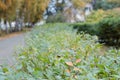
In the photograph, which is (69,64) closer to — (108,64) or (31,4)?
(108,64)

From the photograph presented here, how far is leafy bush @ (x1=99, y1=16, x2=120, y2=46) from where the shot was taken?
47.6 ft

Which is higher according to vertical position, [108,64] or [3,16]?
[108,64]

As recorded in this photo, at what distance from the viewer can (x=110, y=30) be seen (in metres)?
15.2

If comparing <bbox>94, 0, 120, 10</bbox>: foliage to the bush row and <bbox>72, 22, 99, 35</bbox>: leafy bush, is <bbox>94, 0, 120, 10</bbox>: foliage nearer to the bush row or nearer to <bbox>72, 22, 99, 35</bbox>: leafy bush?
<bbox>72, 22, 99, 35</bbox>: leafy bush

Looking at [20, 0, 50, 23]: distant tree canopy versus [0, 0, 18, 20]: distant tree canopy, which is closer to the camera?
[0, 0, 18, 20]: distant tree canopy

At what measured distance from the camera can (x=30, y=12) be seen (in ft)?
100.0

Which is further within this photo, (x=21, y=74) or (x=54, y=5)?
(x=54, y=5)

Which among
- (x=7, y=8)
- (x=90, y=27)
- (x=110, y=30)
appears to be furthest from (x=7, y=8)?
(x=110, y=30)

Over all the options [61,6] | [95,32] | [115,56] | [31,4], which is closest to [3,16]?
[31,4]

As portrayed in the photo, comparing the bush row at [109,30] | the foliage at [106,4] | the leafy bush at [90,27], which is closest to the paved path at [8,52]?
the leafy bush at [90,27]

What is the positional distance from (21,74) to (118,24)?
12.7 metres

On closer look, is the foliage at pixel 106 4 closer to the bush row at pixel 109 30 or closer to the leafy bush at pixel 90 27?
the leafy bush at pixel 90 27

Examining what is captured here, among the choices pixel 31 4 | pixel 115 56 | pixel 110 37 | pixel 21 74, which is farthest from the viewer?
pixel 31 4

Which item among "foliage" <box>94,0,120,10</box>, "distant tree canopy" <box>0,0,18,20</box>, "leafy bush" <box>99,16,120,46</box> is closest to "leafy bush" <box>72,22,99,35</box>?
"leafy bush" <box>99,16,120,46</box>
